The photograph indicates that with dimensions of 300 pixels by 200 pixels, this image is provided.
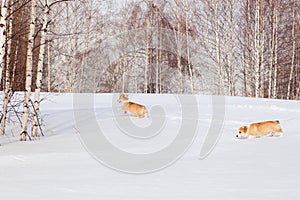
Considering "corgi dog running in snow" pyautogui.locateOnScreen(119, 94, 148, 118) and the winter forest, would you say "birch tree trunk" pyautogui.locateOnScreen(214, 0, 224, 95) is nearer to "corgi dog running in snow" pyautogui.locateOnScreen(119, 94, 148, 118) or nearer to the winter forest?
the winter forest

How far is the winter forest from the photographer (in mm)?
19172

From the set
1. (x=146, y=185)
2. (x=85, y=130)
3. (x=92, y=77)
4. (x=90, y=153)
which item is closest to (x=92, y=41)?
(x=92, y=77)

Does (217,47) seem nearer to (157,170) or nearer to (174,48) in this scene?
(174,48)

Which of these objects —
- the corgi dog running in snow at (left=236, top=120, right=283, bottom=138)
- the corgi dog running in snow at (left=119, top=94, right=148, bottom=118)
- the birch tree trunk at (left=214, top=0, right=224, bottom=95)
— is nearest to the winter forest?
the birch tree trunk at (left=214, top=0, right=224, bottom=95)

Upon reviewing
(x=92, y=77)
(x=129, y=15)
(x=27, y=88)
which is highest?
(x=129, y=15)

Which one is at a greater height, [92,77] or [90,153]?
[92,77]

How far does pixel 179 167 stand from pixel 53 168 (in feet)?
5.08

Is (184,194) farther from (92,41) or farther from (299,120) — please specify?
(92,41)

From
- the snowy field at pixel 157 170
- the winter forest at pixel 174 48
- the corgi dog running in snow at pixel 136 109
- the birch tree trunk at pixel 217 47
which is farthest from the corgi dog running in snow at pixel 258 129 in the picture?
the birch tree trunk at pixel 217 47

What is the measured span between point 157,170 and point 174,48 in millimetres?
19104

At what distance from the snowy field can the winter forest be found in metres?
12.1

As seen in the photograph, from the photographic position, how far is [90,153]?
4.81m

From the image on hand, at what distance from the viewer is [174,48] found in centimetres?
2233

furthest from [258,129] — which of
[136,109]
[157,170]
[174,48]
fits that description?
[174,48]
